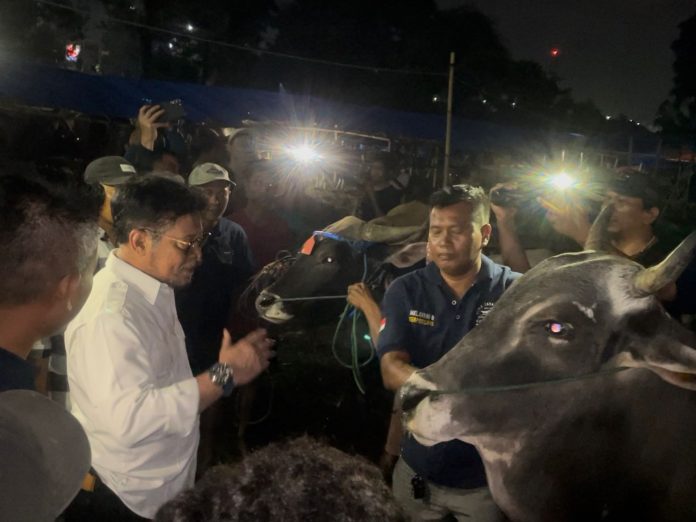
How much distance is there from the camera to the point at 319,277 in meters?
4.80

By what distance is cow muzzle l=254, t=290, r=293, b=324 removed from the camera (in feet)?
15.2

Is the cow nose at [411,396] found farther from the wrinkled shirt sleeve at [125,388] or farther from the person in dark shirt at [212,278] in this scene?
the person in dark shirt at [212,278]

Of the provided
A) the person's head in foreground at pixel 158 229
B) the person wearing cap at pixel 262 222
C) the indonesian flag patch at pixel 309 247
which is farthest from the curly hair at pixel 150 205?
the person wearing cap at pixel 262 222

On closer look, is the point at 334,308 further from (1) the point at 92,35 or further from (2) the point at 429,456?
(1) the point at 92,35

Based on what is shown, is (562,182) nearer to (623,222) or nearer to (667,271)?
(623,222)

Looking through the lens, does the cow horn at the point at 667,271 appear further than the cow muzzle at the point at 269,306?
No

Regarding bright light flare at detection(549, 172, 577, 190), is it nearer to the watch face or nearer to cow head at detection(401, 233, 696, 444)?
cow head at detection(401, 233, 696, 444)

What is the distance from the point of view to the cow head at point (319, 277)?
467cm

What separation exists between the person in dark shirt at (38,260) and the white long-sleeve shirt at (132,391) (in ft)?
1.07

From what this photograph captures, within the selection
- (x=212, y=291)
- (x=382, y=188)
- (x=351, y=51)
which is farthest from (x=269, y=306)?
(x=351, y=51)

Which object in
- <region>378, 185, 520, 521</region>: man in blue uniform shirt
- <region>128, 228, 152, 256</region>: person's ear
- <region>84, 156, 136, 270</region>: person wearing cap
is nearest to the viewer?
<region>128, 228, 152, 256</region>: person's ear

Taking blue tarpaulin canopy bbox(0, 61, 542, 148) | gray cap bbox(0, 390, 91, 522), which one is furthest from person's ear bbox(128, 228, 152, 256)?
blue tarpaulin canopy bbox(0, 61, 542, 148)

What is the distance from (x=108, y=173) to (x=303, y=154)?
685 cm

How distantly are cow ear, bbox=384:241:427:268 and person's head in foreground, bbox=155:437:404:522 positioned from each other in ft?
10.1
